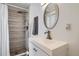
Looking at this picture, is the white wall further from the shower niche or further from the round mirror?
the shower niche

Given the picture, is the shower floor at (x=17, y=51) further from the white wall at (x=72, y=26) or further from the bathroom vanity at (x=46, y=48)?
the white wall at (x=72, y=26)

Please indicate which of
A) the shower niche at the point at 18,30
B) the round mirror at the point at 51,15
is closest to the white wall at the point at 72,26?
the round mirror at the point at 51,15

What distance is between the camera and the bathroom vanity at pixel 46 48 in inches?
37.0

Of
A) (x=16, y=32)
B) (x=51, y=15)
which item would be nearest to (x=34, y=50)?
(x=16, y=32)

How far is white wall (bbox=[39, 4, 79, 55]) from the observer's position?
40.7 inches

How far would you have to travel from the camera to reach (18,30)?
117cm

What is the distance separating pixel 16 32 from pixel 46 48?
436 millimetres

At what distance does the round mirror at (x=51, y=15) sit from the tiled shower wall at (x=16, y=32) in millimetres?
364

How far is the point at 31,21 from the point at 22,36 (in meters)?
0.21

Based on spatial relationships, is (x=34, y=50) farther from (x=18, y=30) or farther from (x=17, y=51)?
(x=18, y=30)

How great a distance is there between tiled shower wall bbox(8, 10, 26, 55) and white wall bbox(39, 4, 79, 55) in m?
0.44

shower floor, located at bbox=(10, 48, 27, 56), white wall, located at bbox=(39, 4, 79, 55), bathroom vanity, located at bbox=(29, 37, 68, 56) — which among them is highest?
white wall, located at bbox=(39, 4, 79, 55)

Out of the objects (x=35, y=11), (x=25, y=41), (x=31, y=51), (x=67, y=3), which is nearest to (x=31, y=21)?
(x=35, y=11)

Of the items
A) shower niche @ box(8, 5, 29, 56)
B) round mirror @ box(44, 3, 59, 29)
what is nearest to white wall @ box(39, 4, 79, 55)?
round mirror @ box(44, 3, 59, 29)
